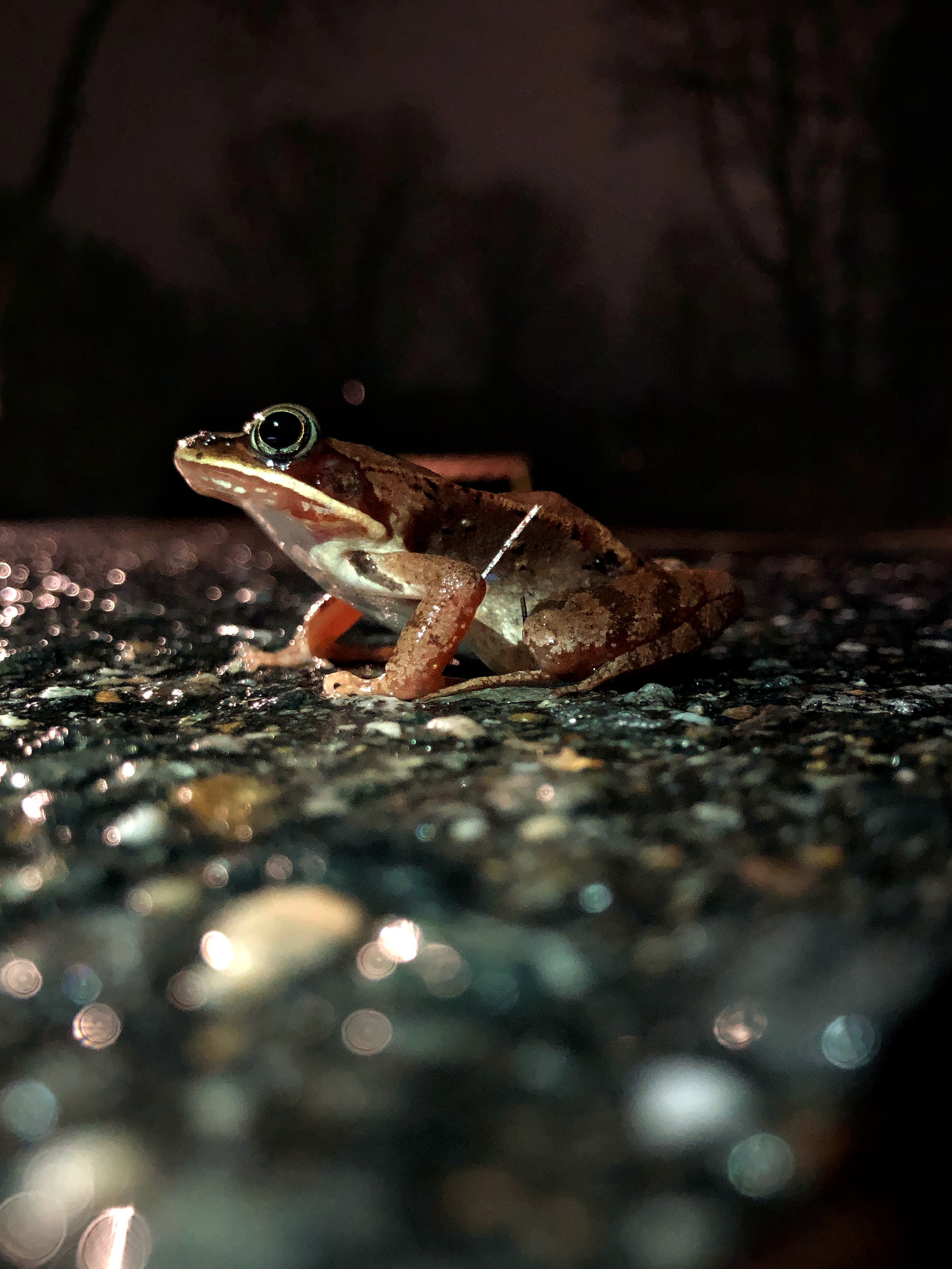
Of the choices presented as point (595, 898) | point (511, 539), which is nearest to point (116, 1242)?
point (595, 898)

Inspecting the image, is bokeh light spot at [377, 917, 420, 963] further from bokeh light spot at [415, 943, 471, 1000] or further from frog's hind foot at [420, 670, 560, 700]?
frog's hind foot at [420, 670, 560, 700]

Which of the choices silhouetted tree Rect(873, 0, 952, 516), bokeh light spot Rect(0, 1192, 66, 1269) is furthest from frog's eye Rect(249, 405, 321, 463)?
silhouetted tree Rect(873, 0, 952, 516)

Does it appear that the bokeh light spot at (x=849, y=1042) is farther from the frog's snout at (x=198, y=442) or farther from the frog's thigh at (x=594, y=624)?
the frog's snout at (x=198, y=442)

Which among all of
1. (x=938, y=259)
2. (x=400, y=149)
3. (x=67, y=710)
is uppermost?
(x=400, y=149)

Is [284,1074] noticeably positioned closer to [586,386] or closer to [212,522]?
[212,522]

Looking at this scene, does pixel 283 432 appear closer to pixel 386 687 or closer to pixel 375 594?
pixel 375 594

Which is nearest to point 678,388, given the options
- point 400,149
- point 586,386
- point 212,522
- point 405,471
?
point 586,386

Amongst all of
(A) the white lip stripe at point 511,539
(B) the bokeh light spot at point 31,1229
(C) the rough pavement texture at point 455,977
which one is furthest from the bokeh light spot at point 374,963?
(A) the white lip stripe at point 511,539
